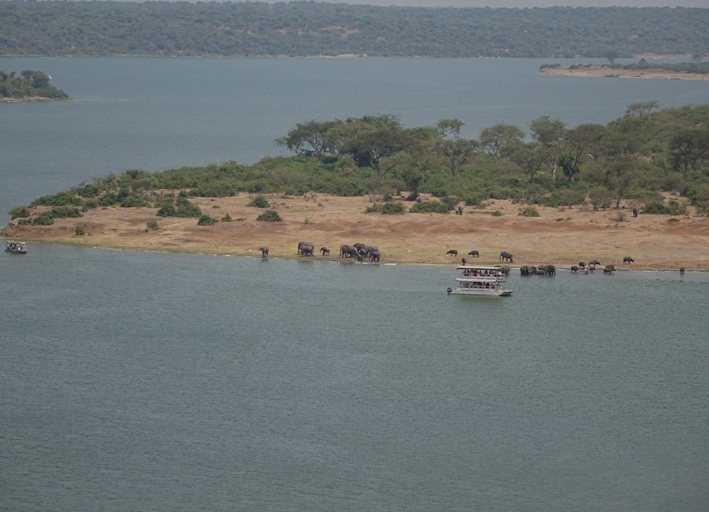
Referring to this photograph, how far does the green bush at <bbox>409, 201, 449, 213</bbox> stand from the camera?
77.9 meters

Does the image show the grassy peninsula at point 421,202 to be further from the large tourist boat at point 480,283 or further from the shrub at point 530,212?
the large tourist boat at point 480,283

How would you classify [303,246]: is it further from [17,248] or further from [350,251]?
[17,248]

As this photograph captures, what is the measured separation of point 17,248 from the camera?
65312mm

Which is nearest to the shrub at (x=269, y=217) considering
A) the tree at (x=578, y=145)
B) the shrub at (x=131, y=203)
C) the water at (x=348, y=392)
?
the shrub at (x=131, y=203)

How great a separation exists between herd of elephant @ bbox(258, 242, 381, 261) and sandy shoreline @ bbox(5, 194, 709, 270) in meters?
0.65

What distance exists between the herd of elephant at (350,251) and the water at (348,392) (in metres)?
3.54

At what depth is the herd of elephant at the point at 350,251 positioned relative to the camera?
63.9 metres

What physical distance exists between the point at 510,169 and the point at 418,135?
1106 cm

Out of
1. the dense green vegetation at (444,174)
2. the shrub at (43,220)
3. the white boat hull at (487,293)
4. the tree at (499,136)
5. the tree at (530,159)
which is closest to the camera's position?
the white boat hull at (487,293)

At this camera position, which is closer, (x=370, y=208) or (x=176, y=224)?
(x=176, y=224)

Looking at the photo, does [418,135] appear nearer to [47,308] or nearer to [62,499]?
[47,308]

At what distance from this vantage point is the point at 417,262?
6362 centimetres

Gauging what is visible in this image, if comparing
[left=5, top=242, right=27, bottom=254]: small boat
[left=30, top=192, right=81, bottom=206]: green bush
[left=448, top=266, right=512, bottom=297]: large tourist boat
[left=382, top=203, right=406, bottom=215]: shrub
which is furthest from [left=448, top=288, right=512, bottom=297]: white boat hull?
[left=30, top=192, right=81, bottom=206]: green bush

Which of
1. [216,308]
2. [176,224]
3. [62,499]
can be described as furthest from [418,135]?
[62,499]
